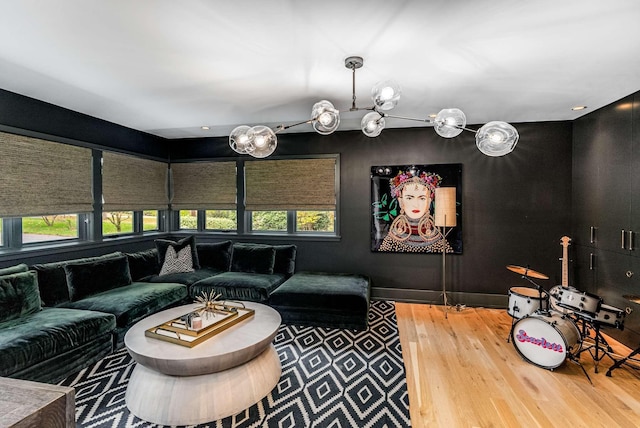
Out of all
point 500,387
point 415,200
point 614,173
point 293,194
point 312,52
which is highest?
point 312,52

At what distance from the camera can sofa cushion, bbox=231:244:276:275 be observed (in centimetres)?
441

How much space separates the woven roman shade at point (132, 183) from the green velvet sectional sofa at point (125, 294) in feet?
2.70

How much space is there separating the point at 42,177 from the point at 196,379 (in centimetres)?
292

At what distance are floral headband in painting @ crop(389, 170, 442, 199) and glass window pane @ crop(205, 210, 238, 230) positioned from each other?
8.91 feet

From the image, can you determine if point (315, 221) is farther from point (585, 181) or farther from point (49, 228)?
point (585, 181)

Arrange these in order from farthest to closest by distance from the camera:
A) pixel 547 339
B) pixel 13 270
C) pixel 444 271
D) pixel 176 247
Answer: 1. pixel 176 247
2. pixel 444 271
3. pixel 13 270
4. pixel 547 339

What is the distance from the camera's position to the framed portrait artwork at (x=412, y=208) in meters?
4.37

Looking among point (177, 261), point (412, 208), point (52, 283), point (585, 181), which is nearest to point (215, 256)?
point (177, 261)

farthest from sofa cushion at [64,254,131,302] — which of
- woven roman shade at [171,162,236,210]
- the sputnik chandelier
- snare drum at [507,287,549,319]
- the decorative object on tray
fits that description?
snare drum at [507,287,549,319]

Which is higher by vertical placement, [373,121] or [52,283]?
[373,121]

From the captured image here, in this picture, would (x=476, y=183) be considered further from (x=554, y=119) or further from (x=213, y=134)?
(x=213, y=134)

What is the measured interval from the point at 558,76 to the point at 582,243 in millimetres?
2321

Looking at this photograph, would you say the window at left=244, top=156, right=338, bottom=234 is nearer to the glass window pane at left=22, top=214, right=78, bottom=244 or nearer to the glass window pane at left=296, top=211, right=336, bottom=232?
the glass window pane at left=296, top=211, right=336, bottom=232

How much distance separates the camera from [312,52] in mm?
2248
